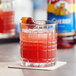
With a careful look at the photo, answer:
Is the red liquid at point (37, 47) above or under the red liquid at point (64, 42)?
above

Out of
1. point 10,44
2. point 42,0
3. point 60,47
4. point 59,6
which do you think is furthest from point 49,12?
point 42,0

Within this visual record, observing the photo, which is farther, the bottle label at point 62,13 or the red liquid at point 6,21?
the red liquid at point 6,21

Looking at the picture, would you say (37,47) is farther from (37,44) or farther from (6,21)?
(6,21)

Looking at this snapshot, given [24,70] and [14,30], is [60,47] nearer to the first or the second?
[14,30]

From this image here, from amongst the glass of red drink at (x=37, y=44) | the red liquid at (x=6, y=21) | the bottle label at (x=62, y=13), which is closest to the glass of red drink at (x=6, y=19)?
the red liquid at (x=6, y=21)

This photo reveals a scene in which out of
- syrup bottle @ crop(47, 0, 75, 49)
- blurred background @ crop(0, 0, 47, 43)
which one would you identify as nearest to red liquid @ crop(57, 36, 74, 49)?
syrup bottle @ crop(47, 0, 75, 49)

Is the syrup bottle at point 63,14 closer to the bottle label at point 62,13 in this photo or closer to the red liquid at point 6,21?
the bottle label at point 62,13

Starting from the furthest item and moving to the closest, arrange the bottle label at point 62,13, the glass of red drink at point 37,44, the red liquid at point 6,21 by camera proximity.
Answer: the red liquid at point 6,21 < the bottle label at point 62,13 < the glass of red drink at point 37,44

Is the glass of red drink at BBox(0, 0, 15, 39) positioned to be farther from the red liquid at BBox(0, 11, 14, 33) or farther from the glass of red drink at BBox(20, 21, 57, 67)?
the glass of red drink at BBox(20, 21, 57, 67)
